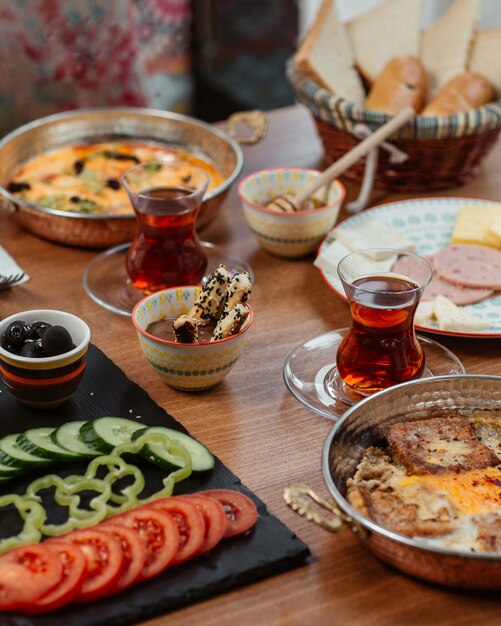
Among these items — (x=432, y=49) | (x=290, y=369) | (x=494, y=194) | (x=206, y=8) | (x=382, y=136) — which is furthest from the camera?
(x=206, y=8)

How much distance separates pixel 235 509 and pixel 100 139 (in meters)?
1.39

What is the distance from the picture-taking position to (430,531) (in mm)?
1098

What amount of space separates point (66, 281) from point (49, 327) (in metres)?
0.44

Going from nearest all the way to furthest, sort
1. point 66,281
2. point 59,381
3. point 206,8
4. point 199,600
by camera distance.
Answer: point 199,600 < point 59,381 < point 66,281 < point 206,8

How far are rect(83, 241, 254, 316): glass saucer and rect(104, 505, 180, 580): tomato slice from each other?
0.64 metres

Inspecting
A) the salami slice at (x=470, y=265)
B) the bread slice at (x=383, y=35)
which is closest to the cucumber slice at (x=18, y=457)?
the salami slice at (x=470, y=265)

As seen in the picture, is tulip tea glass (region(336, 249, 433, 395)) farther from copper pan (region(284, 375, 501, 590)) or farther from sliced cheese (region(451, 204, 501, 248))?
sliced cheese (region(451, 204, 501, 248))

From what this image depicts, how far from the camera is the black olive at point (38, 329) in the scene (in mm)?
1426

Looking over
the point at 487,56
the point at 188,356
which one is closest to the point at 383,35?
the point at 487,56

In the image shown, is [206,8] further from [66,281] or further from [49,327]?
[49,327]

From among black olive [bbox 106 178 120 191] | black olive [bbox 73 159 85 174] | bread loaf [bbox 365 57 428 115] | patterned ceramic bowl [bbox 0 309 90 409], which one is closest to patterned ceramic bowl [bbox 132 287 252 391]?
patterned ceramic bowl [bbox 0 309 90 409]

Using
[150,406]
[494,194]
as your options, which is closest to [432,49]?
[494,194]

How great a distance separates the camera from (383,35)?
7.87ft

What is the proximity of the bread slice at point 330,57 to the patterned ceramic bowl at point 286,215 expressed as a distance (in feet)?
1.18
